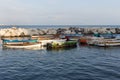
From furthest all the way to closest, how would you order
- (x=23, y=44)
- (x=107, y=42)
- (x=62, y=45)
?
(x=107, y=42) < (x=23, y=44) < (x=62, y=45)

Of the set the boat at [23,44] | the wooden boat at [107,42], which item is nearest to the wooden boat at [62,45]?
the boat at [23,44]

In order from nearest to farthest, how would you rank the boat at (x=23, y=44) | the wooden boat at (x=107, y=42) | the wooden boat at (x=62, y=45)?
the wooden boat at (x=62, y=45) < the boat at (x=23, y=44) < the wooden boat at (x=107, y=42)

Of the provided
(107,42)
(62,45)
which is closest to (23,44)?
(62,45)

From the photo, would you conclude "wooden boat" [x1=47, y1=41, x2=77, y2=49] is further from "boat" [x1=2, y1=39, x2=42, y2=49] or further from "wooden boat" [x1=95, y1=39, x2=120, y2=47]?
"wooden boat" [x1=95, y1=39, x2=120, y2=47]

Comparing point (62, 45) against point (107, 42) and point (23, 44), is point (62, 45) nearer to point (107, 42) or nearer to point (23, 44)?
point (23, 44)

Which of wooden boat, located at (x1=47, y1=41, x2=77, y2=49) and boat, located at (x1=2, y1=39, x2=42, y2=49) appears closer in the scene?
wooden boat, located at (x1=47, y1=41, x2=77, y2=49)

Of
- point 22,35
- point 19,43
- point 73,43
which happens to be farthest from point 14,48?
point 22,35

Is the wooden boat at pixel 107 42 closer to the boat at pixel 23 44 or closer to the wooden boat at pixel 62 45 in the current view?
the wooden boat at pixel 62 45

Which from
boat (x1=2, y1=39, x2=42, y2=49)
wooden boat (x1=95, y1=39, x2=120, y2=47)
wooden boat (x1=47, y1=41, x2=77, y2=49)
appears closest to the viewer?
wooden boat (x1=47, y1=41, x2=77, y2=49)

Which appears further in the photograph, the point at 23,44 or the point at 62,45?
the point at 23,44

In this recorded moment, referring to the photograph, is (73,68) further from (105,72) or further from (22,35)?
(22,35)

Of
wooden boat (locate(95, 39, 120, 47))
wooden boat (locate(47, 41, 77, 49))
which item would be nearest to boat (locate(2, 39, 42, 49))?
wooden boat (locate(47, 41, 77, 49))

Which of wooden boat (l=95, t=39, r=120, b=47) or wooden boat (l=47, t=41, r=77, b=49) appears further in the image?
wooden boat (l=95, t=39, r=120, b=47)

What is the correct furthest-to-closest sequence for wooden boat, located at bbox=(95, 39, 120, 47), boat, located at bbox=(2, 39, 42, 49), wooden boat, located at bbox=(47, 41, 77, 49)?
wooden boat, located at bbox=(95, 39, 120, 47)
boat, located at bbox=(2, 39, 42, 49)
wooden boat, located at bbox=(47, 41, 77, 49)
